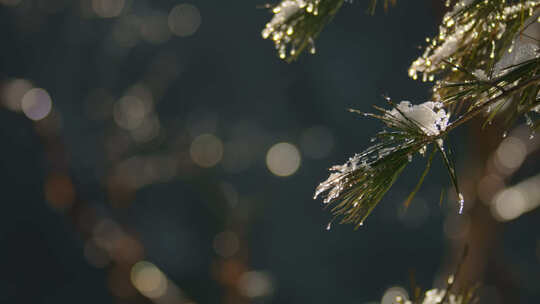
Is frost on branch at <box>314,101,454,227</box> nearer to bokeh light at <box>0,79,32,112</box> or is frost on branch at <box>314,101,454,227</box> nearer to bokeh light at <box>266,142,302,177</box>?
bokeh light at <box>0,79,32,112</box>

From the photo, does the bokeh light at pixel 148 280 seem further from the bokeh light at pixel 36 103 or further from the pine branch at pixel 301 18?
the pine branch at pixel 301 18

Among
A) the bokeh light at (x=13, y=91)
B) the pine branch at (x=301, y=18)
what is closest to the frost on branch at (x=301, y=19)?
the pine branch at (x=301, y=18)

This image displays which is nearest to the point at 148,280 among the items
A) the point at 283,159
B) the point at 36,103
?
the point at 36,103

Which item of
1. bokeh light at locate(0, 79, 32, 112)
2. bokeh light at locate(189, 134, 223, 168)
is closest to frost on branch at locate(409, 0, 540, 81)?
bokeh light at locate(0, 79, 32, 112)

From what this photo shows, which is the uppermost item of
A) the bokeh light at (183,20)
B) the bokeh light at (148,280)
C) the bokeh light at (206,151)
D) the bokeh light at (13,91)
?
the bokeh light at (183,20)

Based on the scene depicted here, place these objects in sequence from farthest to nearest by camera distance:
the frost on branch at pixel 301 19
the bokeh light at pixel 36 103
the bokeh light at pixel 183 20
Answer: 1. the bokeh light at pixel 183 20
2. the bokeh light at pixel 36 103
3. the frost on branch at pixel 301 19

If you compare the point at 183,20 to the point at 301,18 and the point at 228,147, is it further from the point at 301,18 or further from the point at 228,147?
the point at 301,18
